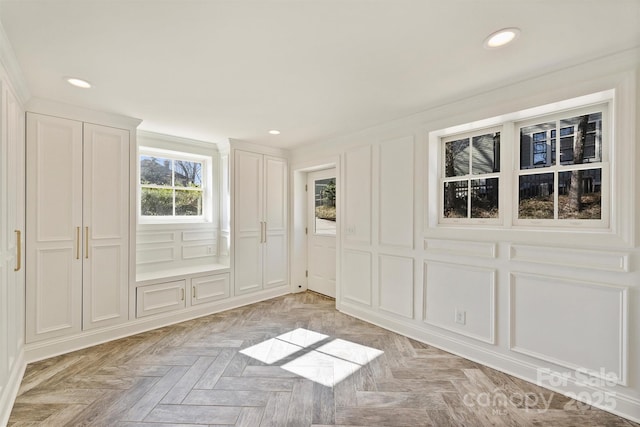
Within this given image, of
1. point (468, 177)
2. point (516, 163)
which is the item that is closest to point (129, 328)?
point (468, 177)

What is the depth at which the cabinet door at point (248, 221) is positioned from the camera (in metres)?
4.21

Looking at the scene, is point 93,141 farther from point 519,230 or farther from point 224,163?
point 519,230

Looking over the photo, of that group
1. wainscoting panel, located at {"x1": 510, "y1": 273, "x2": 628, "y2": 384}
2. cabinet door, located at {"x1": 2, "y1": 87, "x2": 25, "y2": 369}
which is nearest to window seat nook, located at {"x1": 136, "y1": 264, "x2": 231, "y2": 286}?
cabinet door, located at {"x1": 2, "y1": 87, "x2": 25, "y2": 369}

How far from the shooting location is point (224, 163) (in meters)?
4.40

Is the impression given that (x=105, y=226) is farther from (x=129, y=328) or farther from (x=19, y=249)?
(x=129, y=328)

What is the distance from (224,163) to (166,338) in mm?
2479

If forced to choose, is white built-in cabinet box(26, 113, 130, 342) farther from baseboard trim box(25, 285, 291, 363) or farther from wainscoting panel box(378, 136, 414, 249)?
wainscoting panel box(378, 136, 414, 249)

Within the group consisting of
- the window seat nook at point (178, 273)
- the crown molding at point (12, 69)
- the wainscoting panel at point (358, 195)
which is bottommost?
the window seat nook at point (178, 273)

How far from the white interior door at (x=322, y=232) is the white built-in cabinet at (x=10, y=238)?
3430 mm

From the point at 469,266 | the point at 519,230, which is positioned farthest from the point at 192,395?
the point at 519,230

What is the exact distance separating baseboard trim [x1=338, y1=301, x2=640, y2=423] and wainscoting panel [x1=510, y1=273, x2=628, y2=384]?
0.36 ft

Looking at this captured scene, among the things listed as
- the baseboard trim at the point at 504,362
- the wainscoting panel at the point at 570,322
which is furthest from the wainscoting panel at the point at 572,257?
the baseboard trim at the point at 504,362

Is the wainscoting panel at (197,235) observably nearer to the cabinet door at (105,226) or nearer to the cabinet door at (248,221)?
the cabinet door at (248,221)

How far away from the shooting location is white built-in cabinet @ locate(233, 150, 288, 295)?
4.23 metres
